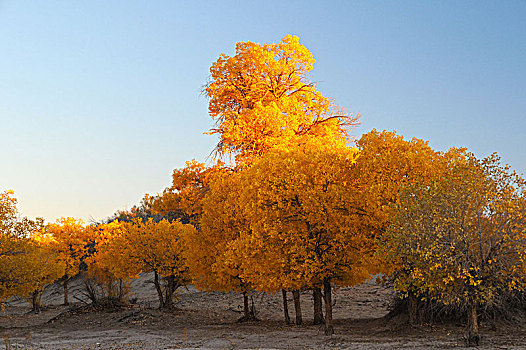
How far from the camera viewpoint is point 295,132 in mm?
22688

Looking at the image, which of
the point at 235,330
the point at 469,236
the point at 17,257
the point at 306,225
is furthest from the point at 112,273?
the point at 469,236

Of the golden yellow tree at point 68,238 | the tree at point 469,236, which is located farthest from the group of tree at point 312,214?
the golden yellow tree at point 68,238

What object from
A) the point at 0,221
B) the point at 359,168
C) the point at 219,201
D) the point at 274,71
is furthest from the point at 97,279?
the point at 359,168

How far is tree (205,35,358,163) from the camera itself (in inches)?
875

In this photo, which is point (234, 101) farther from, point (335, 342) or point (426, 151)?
point (335, 342)

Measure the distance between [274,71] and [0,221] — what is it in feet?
46.5

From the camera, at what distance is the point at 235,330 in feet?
64.7

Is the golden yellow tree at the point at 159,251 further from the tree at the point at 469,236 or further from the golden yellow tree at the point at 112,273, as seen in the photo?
the tree at the point at 469,236

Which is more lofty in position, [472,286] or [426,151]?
[426,151]

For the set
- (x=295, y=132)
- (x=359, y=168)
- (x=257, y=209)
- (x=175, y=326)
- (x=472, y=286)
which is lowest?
(x=175, y=326)

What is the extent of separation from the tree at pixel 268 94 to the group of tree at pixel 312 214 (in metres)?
0.05

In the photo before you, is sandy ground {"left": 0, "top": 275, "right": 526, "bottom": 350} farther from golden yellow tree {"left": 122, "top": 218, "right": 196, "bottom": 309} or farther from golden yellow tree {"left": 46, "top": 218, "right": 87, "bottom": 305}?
golden yellow tree {"left": 46, "top": 218, "right": 87, "bottom": 305}

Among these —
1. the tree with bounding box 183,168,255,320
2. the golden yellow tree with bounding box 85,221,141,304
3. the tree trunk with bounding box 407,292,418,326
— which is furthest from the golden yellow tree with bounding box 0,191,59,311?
the tree trunk with bounding box 407,292,418,326

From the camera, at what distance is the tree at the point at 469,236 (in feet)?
37.0
